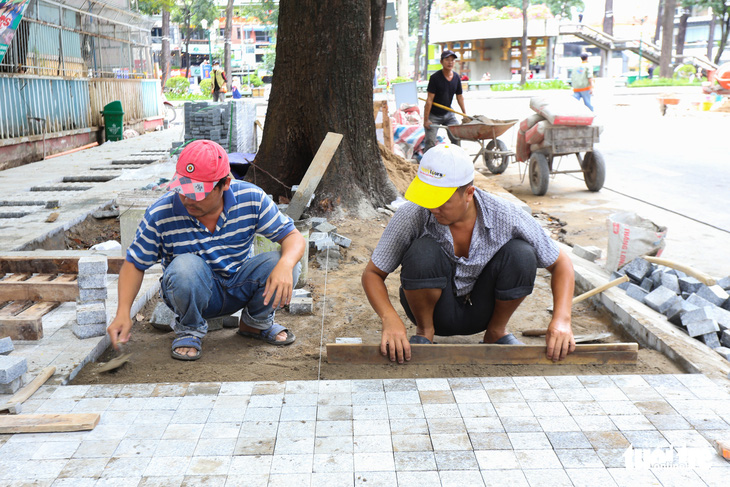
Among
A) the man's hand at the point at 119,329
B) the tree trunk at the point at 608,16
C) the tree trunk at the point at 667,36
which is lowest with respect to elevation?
the man's hand at the point at 119,329

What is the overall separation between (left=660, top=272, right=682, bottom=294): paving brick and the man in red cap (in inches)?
106

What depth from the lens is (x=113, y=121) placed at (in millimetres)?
16109

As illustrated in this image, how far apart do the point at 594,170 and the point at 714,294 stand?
504 cm

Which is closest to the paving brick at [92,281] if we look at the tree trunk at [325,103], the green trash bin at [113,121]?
the tree trunk at [325,103]

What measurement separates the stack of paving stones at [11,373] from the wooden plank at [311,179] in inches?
104

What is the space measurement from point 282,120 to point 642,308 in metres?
4.17

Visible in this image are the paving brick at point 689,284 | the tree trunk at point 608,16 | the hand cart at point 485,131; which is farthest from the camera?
the tree trunk at point 608,16

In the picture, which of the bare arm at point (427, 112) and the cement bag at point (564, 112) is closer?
the cement bag at point (564, 112)

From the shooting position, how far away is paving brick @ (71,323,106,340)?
3.58 m

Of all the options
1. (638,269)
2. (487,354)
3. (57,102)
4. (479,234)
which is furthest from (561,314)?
(57,102)

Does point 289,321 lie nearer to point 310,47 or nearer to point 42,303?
point 42,303

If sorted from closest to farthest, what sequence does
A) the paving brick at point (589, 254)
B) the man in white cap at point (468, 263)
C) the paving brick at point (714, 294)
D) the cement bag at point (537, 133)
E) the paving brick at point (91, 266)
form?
the man in white cap at point (468, 263) < the paving brick at point (91, 266) < the paving brick at point (714, 294) < the paving brick at point (589, 254) < the cement bag at point (537, 133)

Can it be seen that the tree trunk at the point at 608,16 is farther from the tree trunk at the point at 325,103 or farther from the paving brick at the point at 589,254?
the paving brick at the point at 589,254

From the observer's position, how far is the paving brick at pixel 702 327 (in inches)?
149
